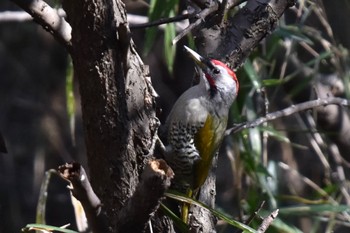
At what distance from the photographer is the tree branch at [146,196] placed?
166cm

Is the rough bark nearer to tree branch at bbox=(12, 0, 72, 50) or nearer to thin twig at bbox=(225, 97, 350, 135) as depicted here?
tree branch at bbox=(12, 0, 72, 50)

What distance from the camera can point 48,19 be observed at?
7.20ft

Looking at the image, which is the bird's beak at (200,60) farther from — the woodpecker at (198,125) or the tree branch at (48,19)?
the tree branch at (48,19)

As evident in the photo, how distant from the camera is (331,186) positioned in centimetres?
383

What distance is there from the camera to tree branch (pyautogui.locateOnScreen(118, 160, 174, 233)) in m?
1.66

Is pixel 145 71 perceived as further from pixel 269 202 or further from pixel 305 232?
pixel 305 232

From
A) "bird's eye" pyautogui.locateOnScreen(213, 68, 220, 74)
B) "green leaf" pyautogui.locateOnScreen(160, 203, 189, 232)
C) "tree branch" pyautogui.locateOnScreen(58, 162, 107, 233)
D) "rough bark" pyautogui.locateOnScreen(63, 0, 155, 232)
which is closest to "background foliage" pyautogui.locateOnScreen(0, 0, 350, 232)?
"bird's eye" pyautogui.locateOnScreen(213, 68, 220, 74)

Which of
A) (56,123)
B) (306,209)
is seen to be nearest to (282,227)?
(306,209)

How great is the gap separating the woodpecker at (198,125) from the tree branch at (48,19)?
2.27ft

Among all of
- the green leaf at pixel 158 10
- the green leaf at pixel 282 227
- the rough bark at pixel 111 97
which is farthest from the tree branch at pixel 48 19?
the green leaf at pixel 282 227

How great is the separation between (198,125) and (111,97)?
1.11 metres

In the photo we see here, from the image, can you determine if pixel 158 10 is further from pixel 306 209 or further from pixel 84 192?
pixel 84 192

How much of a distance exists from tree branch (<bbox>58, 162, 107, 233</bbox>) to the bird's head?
1.07 m

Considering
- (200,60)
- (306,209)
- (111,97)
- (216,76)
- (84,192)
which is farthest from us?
(306,209)
